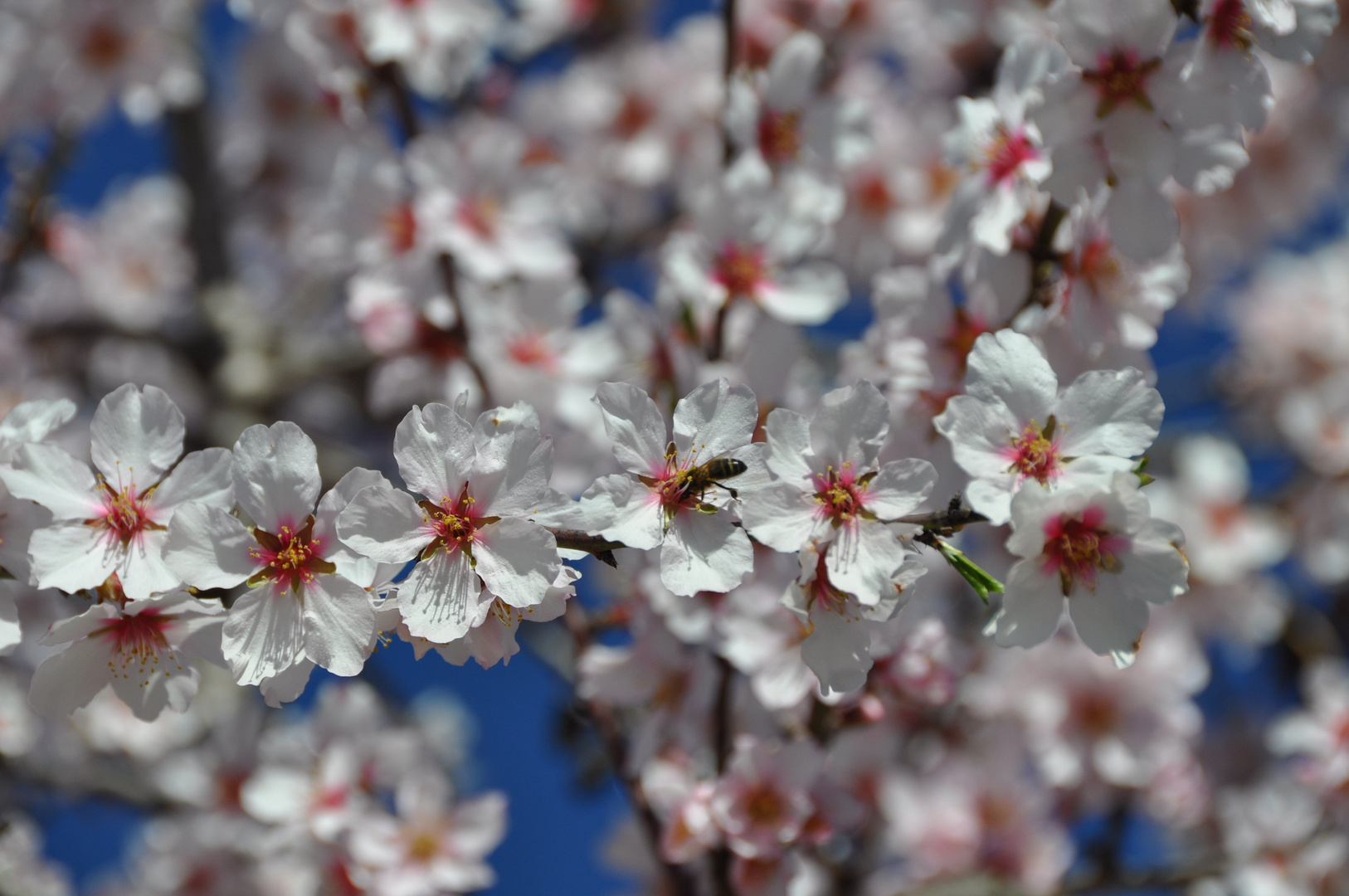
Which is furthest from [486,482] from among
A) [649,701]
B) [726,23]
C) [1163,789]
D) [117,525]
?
[1163,789]

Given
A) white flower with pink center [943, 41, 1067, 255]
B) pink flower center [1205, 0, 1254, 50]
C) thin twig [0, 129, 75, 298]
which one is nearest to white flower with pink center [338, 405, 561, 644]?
white flower with pink center [943, 41, 1067, 255]

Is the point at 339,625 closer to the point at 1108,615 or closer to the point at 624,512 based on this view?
the point at 624,512

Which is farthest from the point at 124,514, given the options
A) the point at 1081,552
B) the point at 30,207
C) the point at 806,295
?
the point at 30,207

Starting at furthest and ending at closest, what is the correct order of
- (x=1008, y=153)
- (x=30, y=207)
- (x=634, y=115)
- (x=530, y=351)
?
(x=634, y=115) < (x=30, y=207) < (x=530, y=351) < (x=1008, y=153)

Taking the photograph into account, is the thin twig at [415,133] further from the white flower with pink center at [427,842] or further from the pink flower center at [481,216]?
the white flower with pink center at [427,842]

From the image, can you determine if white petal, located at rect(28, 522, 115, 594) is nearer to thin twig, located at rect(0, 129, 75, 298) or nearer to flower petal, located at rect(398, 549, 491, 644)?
flower petal, located at rect(398, 549, 491, 644)

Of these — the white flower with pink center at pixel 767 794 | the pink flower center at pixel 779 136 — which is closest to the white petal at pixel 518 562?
the white flower with pink center at pixel 767 794

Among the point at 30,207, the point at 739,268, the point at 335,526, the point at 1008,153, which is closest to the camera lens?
the point at 335,526

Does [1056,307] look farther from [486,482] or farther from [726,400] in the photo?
[486,482]

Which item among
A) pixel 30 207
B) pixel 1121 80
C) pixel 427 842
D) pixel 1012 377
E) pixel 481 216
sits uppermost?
pixel 1121 80
